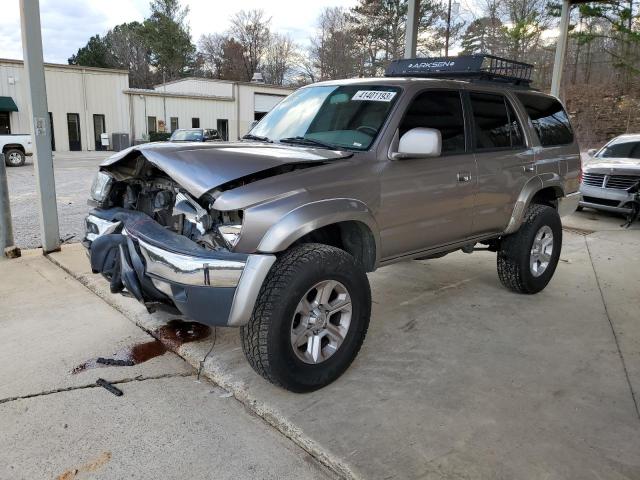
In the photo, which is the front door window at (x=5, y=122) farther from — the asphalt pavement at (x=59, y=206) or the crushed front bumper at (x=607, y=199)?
the crushed front bumper at (x=607, y=199)

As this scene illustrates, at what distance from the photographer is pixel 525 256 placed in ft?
16.2

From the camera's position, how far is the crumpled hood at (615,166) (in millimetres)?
9641

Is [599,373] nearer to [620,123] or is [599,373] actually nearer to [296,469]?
[296,469]

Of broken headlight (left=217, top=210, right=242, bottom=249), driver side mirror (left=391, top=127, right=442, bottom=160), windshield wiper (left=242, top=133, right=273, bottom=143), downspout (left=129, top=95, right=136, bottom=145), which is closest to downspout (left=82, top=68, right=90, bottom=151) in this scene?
downspout (left=129, top=95, right=136, bottom=145)

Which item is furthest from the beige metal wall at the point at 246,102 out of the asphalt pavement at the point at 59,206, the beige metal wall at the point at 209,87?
the asphalt pavement at the point at 59,206

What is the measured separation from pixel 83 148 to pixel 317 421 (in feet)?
120

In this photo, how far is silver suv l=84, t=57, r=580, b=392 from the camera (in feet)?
9.16

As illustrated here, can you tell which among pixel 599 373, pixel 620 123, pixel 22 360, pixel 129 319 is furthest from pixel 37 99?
pixel 620 123

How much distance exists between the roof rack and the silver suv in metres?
0.07

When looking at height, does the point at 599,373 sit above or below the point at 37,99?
below

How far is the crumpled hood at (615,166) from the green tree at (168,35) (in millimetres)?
52742

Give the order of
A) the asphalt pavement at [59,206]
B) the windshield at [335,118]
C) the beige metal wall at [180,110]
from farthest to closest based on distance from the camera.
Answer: the beige metal wall at [180,110] → the asphalt pavement at [59,206] → the windshield at [335,118]

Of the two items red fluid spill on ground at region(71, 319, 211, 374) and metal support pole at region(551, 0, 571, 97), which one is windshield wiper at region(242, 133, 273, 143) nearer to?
red fluid spill on ground at region(71, 319, 211, 374)

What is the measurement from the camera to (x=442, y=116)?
4043 mm
